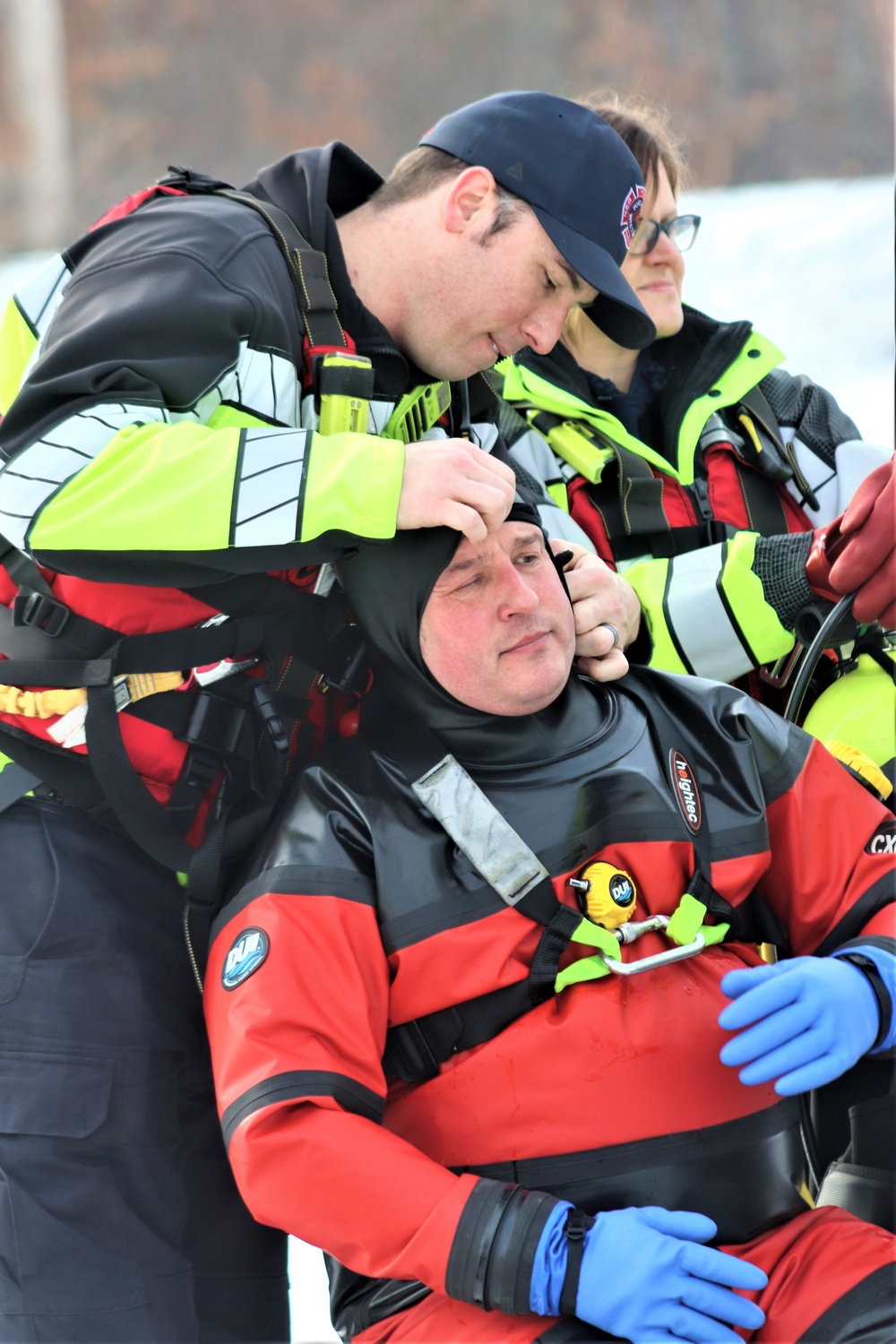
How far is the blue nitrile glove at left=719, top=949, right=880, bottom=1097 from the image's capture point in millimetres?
1260

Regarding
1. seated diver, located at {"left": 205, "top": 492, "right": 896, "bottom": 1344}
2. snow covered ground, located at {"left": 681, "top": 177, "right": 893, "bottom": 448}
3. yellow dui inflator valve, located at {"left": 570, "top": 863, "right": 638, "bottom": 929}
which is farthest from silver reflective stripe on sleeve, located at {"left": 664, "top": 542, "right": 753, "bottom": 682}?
snow covered ground, located at {"left": 681, "top": 177, "right": 893, "bottom": 448}

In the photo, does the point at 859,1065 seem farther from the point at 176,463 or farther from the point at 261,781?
the point at 176,463

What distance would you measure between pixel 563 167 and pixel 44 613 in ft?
2.60

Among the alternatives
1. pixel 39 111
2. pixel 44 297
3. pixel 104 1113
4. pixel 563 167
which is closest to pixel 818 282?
pixel 563 167

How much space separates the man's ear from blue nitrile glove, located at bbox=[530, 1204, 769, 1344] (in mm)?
1082

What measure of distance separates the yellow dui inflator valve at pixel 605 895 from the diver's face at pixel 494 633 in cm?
20

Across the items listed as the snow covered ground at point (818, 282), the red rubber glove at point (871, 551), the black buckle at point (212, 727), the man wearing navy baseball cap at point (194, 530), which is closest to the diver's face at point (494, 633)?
the man wearing navy baseball cap at point (194, 530)

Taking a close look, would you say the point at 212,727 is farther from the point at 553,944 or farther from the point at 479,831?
the point at 553,944

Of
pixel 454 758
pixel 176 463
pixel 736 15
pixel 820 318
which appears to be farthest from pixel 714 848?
pixel 736 15

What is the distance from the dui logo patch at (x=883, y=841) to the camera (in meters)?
1.47

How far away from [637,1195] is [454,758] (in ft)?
1.61

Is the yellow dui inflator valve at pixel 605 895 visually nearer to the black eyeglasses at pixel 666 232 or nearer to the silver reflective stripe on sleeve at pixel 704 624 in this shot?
the silver reflective stripe on sleeve at pixel 704 624

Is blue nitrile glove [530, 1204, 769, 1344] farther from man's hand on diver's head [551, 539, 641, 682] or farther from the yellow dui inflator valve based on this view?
man's hand on diver's head [551, 539, 641, 682]

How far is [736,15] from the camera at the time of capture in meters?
6.61
